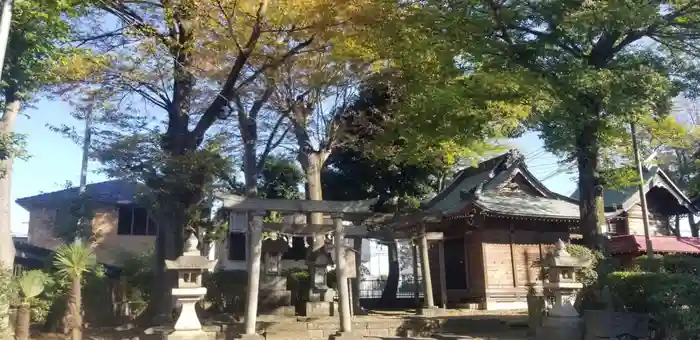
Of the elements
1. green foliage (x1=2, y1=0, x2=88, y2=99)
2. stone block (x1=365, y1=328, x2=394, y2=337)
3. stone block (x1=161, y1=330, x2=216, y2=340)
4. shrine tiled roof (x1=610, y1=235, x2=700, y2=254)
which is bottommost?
stone block (x1=365, y1=328, x2=394, y2=337)

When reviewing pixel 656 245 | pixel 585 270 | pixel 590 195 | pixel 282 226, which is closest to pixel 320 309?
pixel 282 226

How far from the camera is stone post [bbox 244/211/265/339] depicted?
1388cm

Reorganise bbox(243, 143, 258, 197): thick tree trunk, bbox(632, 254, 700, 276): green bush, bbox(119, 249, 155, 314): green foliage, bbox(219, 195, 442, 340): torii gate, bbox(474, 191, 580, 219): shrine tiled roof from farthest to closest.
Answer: bbox(243, 143, 258, 197): thick tree trunk
bbox(474, 191, 580, 219): shrine tiled roof
bbox(119, 249, 155, 314): green foliage
bbox(219, 195, 442, 340): torii gate
bbox(632, 254, 700, 276): green bush

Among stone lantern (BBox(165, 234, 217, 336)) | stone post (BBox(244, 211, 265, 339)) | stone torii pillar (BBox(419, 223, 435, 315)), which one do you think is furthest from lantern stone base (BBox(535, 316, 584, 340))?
stone lantern (BBox(165, 234, 217, 336))

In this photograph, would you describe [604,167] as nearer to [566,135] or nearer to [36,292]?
[566,135]

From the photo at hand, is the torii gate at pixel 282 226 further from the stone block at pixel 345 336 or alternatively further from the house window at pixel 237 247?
the house window at pixel 237 247

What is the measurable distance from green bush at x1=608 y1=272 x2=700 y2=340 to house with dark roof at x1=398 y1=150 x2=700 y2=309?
22.3 feet

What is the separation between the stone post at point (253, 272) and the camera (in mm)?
13883

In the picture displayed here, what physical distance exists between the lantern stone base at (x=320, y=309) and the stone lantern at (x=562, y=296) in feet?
23.1

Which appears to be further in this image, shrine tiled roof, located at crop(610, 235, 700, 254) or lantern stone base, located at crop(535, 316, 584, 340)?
shrine tiled roof, located at crop(610, 235, 700, 254)

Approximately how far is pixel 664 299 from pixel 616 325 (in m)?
1.26

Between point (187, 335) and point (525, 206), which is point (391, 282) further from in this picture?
point (187, 335)

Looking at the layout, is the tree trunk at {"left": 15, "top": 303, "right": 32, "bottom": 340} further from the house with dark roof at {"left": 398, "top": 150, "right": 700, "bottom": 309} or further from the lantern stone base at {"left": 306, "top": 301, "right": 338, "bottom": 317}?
the house with dark roof at {"left": 398, "top": 150, "right": 700, "bottom": 309}

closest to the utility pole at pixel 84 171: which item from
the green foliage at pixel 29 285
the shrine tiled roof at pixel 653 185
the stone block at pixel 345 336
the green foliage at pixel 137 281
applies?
the green foliage at pixel 137 281
